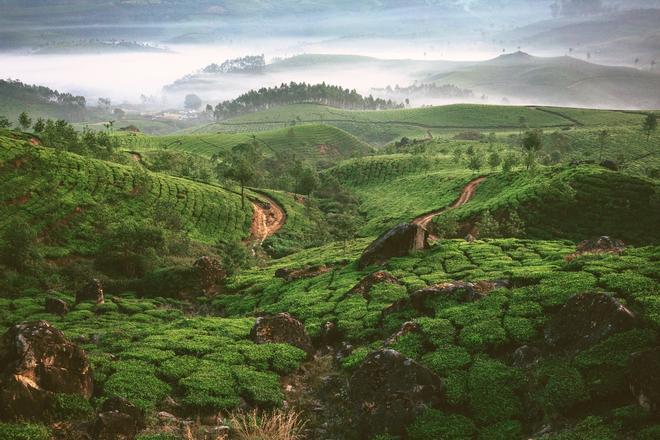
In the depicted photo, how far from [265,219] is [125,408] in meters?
76.0

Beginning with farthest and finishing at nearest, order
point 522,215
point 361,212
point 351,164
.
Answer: point 351,164
point 361,212
point 522,215

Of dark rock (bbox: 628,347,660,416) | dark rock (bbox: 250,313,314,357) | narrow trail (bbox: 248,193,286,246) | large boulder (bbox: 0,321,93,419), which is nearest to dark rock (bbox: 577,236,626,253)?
dark rock (bbox: 628,347,660,416)

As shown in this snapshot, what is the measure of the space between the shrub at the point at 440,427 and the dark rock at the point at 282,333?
10.0m

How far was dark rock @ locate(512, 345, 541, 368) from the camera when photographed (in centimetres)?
2189

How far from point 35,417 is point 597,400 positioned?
73.7 ft

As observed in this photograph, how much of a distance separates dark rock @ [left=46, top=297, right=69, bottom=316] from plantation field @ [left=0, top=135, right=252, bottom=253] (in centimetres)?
2381

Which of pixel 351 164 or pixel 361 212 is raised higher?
pixel 351 164

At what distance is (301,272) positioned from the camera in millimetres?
49688

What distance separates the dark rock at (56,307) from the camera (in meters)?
37.7

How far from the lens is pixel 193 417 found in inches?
836

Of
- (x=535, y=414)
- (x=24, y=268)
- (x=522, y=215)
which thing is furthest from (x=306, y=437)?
(x=522, y=215)

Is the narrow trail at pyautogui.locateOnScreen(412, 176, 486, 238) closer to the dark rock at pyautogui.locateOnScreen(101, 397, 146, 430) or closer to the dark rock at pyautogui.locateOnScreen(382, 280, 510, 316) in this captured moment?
the dark rock at pyautogui.locateOnScreen(382, 280, 510, 316)

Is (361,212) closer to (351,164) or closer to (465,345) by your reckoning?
(351,164)

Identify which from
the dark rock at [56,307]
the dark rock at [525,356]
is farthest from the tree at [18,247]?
the dark rock at [525,356]
